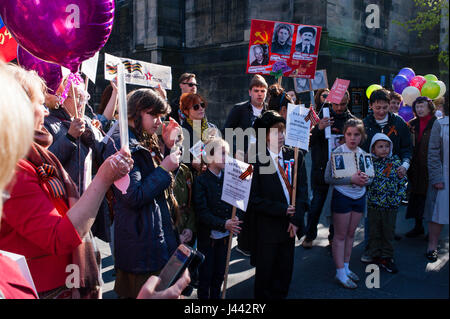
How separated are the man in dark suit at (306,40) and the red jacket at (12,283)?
4.88 metres

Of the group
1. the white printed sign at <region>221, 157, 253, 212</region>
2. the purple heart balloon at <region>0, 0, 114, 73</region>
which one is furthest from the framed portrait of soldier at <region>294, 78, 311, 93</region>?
the purple heart balloon at <region>0, 0, 114, 73</region>

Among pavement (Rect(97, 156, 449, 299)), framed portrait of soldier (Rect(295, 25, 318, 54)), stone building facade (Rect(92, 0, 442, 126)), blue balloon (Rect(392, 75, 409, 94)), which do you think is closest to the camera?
pavement (Rect(97, 156, 449, 299))

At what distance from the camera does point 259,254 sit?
3.58 metres

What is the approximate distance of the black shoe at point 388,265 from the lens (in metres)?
4.37

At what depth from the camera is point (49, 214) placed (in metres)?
1.67

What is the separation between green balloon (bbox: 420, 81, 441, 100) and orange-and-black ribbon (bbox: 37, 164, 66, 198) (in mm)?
9176

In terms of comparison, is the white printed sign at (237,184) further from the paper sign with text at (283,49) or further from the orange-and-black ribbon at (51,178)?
the paper sign with text at (283,49)

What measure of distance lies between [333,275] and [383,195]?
111 centimetres

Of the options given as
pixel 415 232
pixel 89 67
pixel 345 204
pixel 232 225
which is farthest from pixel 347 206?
pixel 89 67

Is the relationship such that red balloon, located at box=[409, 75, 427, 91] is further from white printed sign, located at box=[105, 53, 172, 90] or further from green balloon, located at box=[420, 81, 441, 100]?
white printed sign, located at box=[105, 53, 172, 90]

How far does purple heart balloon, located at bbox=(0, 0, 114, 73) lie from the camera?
269 centimetres
